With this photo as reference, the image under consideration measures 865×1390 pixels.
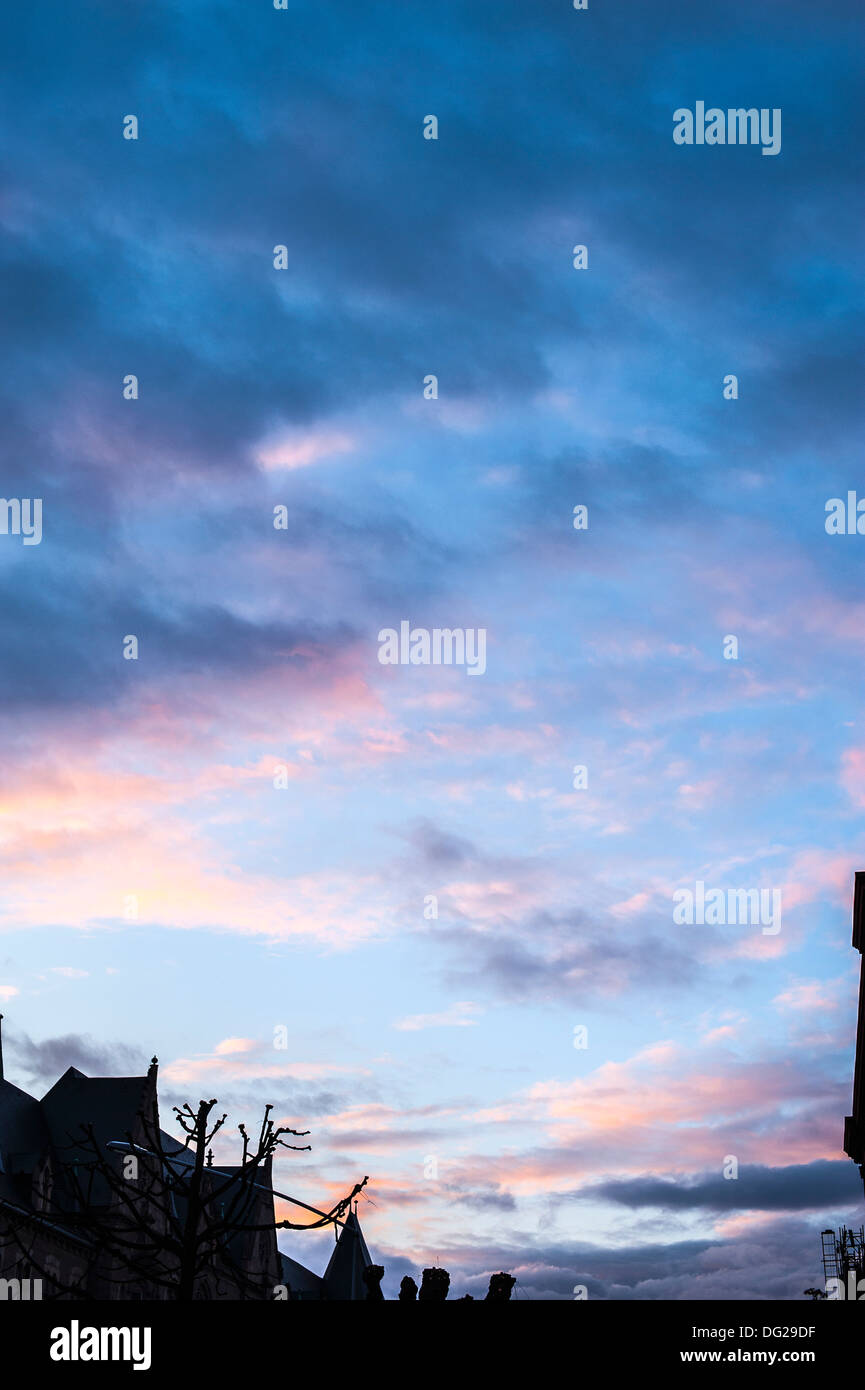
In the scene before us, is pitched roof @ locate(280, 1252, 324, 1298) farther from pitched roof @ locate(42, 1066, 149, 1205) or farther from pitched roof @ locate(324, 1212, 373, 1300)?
pitched roof @ locate(42, 1066, 149, 1205)

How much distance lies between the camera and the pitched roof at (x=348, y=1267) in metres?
124

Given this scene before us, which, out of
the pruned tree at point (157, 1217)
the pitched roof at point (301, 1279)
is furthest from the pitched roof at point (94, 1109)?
the pitched roof at point (301, 1279)

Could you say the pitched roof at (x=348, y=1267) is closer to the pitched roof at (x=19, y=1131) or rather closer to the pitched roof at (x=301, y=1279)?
the pitched roof at (x=301, y=1279)

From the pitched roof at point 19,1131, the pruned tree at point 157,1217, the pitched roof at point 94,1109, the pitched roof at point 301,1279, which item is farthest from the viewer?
the pitched roof at point 301,1279

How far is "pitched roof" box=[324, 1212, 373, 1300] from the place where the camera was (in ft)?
406

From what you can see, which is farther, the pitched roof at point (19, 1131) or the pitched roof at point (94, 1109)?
the pitched roof at point (94, 1109)

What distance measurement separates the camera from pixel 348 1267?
4970 inches

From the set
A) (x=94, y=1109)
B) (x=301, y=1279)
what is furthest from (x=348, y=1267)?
(x=94, y=1109)

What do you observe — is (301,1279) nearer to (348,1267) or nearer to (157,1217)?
(348,1267)

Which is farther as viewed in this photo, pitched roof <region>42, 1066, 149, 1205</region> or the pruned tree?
pitched roof <region>42, 1066, 149, 1205</region>

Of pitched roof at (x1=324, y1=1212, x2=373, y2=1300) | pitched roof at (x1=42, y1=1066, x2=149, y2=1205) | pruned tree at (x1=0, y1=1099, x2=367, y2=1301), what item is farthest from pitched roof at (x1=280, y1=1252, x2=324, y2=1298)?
pitched roof at (x1=42, y1=1066, x2=149, y2=1205)
